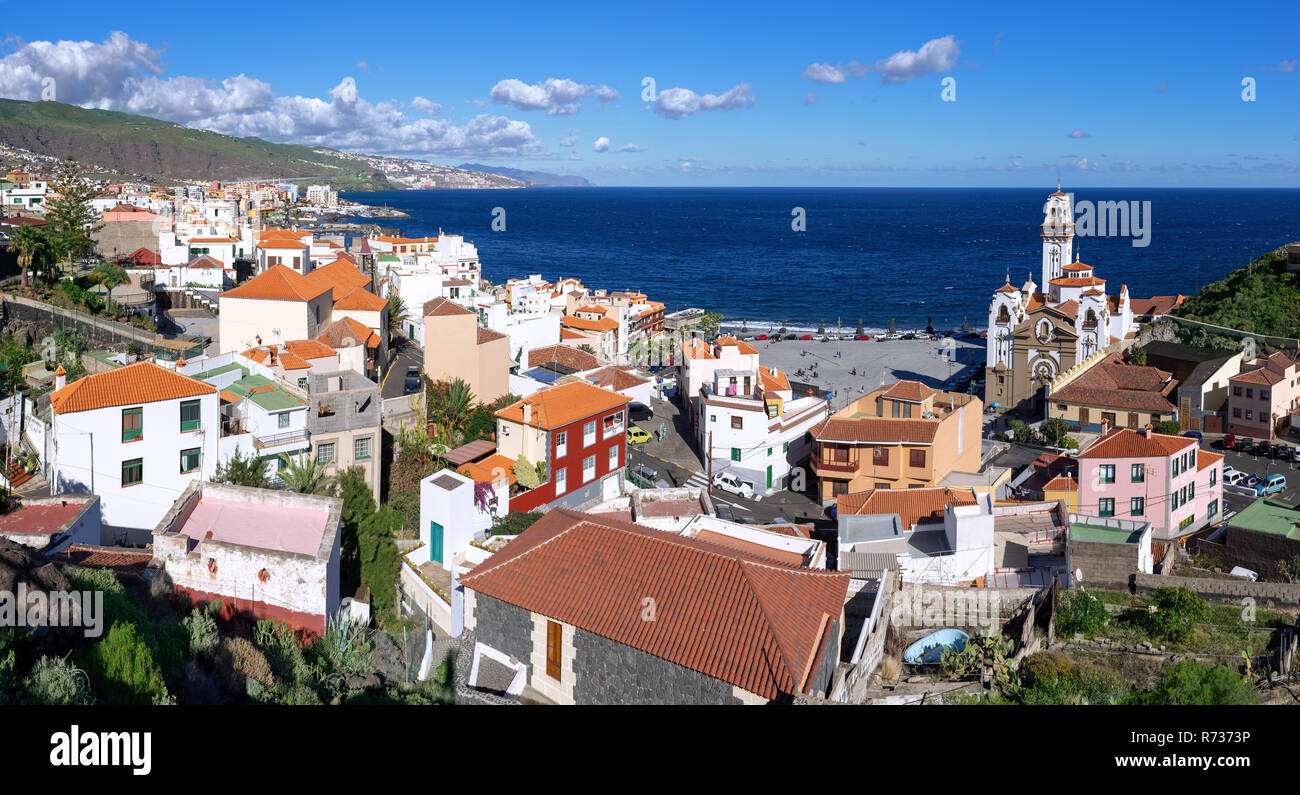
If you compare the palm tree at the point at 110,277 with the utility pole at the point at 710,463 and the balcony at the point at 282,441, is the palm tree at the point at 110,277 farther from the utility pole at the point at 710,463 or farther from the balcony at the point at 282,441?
the utility pole at the point at 710,463

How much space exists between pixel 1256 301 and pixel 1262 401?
665 inches

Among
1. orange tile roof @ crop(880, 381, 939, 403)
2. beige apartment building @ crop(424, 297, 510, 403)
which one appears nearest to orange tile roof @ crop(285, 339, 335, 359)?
beige apartment building @ crop(424, 297, 510, 403)

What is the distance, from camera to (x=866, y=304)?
9388 centimetres

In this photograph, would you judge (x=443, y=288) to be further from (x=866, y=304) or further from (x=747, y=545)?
(x=866, y=304)

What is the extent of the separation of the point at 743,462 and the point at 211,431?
17.2 metres

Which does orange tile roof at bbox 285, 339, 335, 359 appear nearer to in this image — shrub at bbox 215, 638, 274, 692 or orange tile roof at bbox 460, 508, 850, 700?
orange tile roof at bbox 460, 508, 850, 700

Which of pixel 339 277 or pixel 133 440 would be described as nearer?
pixel 133 440

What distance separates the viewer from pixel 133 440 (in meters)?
21.1

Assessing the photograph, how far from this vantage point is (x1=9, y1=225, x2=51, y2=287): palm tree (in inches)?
1478

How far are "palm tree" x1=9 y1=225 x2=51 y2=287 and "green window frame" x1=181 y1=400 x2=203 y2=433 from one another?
20.3 metres

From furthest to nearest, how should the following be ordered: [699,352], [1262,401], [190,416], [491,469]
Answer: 1. [699,352]
2. [1262,401]
3. [491,469]
4. [190,416]

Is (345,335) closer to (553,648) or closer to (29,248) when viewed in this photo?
(29,248)

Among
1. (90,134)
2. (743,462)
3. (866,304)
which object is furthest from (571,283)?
(90,134)

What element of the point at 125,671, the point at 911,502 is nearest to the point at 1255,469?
the point at 911,502
